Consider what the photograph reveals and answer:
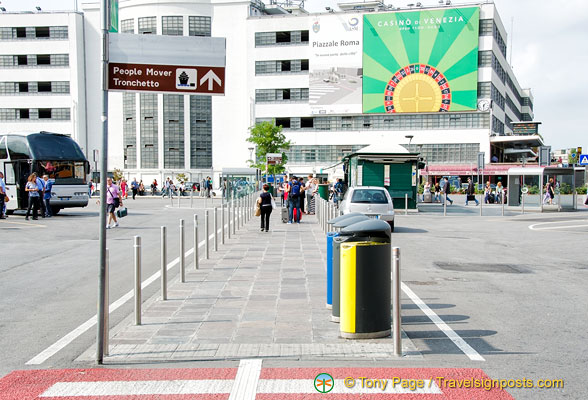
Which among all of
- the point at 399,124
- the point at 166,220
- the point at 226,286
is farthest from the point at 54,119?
the point at 226,286

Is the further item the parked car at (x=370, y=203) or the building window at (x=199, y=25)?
the building window at (x=199, y=25)

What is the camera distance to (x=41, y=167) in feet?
83.4

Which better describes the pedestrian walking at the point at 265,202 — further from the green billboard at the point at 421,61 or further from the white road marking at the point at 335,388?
the green billboard at the point at 421,61

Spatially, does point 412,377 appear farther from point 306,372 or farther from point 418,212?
point 418,212

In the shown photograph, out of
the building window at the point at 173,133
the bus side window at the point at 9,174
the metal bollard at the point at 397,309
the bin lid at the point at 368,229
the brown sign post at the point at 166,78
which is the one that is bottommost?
the metal bollard at the point at 397,309

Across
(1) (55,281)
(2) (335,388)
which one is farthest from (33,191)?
(2) (335,388)

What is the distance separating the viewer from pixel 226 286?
9109mm

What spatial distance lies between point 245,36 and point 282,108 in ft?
34.7

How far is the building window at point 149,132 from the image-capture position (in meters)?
71.4

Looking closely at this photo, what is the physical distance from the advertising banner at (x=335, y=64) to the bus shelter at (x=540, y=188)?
102 ft

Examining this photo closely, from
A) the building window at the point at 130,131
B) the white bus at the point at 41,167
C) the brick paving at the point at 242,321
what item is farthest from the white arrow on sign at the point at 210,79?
the building window at the point at 130,131

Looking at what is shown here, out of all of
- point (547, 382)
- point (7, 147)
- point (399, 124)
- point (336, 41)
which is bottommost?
point (547, 382)

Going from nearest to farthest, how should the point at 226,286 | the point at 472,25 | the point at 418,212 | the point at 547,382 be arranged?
the point at 547,382
the point at 226,286
the point at 418,212
the point at 472,25

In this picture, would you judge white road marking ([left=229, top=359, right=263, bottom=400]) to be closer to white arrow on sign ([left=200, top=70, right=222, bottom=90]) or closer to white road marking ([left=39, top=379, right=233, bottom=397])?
white road marking ([left=39, top=379, right=233, bottom=397])
